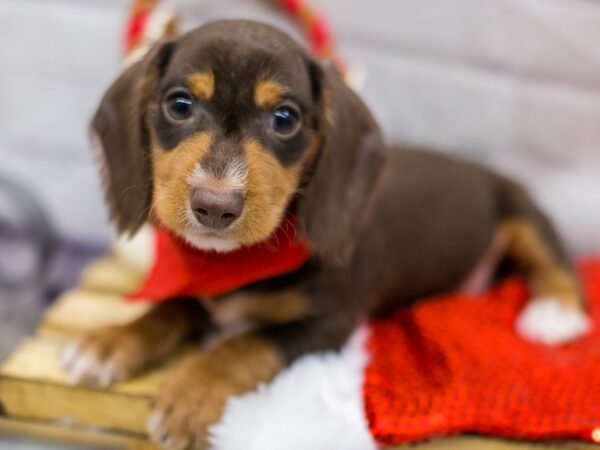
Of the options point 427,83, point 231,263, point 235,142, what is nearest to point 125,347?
point 231,263

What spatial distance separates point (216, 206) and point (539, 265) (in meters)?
1.24

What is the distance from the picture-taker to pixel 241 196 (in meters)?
1.26

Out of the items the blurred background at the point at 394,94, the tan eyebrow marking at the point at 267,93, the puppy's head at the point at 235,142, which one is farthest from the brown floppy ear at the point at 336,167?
the blurred background at the point at 394,94

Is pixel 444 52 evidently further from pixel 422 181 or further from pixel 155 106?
pixel 155 106

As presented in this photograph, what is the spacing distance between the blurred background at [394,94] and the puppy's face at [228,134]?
886 mm

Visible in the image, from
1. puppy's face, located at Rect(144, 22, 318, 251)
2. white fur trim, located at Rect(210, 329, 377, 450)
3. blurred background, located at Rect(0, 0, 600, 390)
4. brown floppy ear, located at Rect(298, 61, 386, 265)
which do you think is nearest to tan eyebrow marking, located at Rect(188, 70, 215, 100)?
puppy's face, located at Rect(144, 22, 318, 251)

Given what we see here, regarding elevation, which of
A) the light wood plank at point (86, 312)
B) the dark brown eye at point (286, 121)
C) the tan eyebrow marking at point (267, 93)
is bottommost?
the light wood plank at point (86, 312)

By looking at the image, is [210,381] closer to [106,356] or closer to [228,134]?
[106,356]

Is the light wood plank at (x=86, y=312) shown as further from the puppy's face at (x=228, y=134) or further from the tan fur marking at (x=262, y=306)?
the puppy's face at (x=228, y=134)

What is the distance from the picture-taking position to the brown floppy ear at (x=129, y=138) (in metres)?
1.48

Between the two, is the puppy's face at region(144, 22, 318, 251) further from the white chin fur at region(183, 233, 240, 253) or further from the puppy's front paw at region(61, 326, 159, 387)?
the puppy's front paw at region(61, 326, 159, 387)

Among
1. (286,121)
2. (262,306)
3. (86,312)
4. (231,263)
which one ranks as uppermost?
(286,121)

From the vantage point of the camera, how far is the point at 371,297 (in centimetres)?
178

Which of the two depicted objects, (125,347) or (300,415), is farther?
(125,347)
